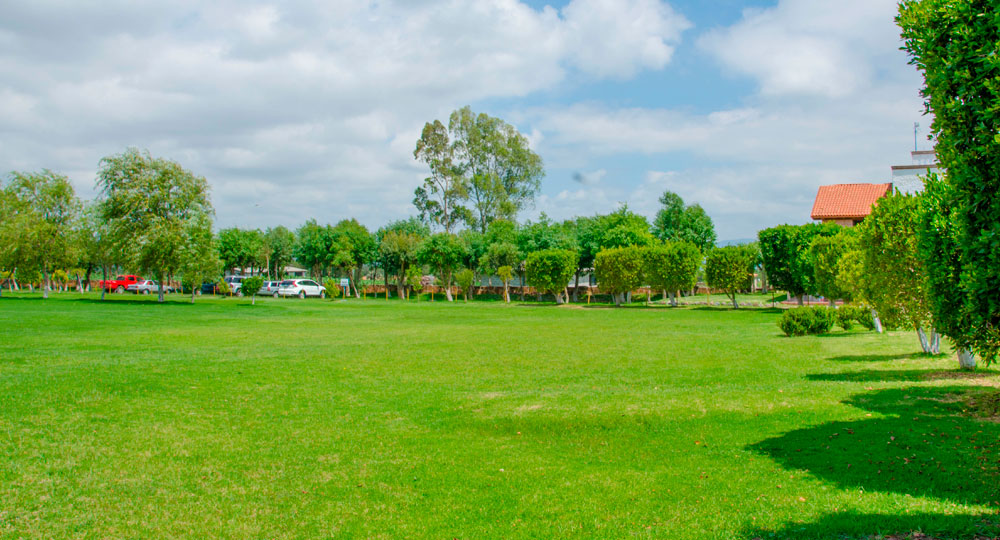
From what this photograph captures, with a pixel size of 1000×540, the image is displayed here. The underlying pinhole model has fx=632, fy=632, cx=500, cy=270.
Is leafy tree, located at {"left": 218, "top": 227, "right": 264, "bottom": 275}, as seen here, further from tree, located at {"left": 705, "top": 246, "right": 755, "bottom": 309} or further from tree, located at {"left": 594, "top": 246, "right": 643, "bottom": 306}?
tree, located at {"left": 705, "top": 246, "right": 755, "bottom": 309}

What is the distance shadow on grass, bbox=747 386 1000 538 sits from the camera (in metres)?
5.10

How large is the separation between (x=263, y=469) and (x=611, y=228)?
58189 mm

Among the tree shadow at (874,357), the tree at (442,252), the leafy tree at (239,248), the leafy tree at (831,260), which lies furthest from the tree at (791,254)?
the leafy tree at (239,248)

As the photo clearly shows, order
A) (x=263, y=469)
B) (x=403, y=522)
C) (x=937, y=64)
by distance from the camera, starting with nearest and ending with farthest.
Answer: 1. (x=937, y=64)
2. (x=403, y=522)
3. (x=263, y=469)

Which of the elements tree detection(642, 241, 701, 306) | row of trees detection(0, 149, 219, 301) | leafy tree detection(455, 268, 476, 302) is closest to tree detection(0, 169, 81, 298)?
row of trees detection(0, 149, 219, 301)

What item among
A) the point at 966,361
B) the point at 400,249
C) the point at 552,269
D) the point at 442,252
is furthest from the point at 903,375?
the point at 400,249

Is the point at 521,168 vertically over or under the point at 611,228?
over

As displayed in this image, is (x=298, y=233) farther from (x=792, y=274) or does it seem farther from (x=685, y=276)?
(x=792, y=274)

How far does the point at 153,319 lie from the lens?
30.1 metres

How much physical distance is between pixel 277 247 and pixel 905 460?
82.1 metres

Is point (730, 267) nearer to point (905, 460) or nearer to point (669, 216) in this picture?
point (669, 216)

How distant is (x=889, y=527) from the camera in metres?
5.07

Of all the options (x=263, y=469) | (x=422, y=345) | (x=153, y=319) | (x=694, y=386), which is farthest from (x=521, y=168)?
(x=263, y=469)

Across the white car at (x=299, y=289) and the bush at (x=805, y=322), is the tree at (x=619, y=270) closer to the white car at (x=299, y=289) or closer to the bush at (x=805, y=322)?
the bush at (x=805, y=322)
